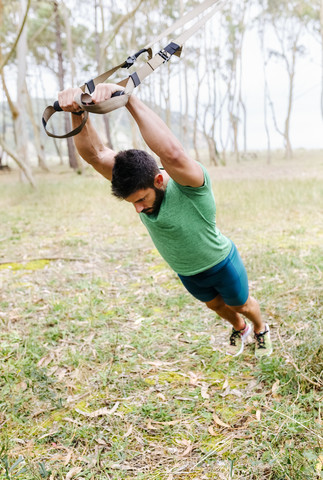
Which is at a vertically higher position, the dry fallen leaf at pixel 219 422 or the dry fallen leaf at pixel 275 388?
the dry fallen leaf at pixel 275 388

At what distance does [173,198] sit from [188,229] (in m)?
0.20

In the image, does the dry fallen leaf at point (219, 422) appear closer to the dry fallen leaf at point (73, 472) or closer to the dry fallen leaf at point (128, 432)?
the dry fallen leaf at point (128, 432)

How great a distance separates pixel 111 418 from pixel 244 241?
4.12 m

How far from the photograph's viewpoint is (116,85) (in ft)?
5.90

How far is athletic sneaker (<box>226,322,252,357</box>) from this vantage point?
311 cm

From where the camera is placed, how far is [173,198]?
219 cm

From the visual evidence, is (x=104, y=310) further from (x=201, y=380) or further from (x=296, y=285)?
(x=296, y=285)

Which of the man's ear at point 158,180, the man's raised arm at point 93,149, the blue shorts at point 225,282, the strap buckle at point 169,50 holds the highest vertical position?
the strap buckle at point 169,50

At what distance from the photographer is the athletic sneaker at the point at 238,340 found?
10.2 ft

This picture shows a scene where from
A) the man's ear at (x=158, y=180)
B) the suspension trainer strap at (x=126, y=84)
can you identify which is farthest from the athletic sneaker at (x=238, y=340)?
the suspension trainer strap at (x=126, y=84)

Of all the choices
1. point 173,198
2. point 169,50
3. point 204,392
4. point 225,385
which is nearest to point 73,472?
point 204,392

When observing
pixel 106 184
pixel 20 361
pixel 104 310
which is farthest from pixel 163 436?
pixel 106 184

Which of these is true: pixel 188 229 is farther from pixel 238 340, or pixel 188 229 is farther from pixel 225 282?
pixel 238 340

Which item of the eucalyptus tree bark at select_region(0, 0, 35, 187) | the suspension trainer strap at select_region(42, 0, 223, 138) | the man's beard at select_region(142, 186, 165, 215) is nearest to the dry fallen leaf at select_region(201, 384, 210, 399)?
the man's beard at select_region(142, 186, 165, 215)
